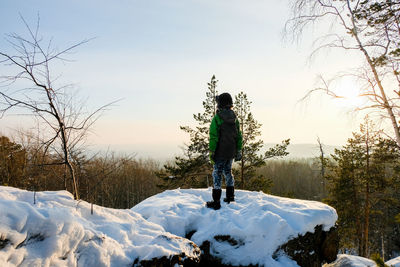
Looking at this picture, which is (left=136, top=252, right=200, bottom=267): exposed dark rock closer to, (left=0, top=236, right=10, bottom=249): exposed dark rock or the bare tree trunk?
(left=0, top=236, right=10, bottom=249): exposed dark rock

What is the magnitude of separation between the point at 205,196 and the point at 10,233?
473cm

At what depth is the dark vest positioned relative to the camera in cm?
507

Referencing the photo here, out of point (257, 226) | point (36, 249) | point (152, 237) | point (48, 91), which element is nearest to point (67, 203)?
point (36, 249)

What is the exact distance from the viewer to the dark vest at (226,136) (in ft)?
16.6

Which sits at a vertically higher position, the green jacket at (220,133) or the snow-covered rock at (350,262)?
the green jacket at (220,133)

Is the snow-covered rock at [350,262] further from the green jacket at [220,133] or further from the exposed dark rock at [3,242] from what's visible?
the exposed dark rock at [3,242]

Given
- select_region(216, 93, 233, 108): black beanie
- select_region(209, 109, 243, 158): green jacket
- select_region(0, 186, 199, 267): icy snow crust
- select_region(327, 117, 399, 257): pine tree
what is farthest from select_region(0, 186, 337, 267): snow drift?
select_region(327, 117, 399, 257): pine tree

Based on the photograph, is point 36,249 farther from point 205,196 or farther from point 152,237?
point 205,196

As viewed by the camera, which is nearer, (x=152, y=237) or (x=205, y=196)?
(x=152, y=237)

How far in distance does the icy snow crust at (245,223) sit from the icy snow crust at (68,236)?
3.25ft

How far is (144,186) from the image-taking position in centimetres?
3481

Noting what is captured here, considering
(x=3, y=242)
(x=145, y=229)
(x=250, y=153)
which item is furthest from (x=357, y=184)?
(x=3, y=242)

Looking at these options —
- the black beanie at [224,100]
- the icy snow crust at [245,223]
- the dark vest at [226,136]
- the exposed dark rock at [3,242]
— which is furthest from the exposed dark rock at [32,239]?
the black beanie at [224,100]

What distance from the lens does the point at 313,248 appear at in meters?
4.50
